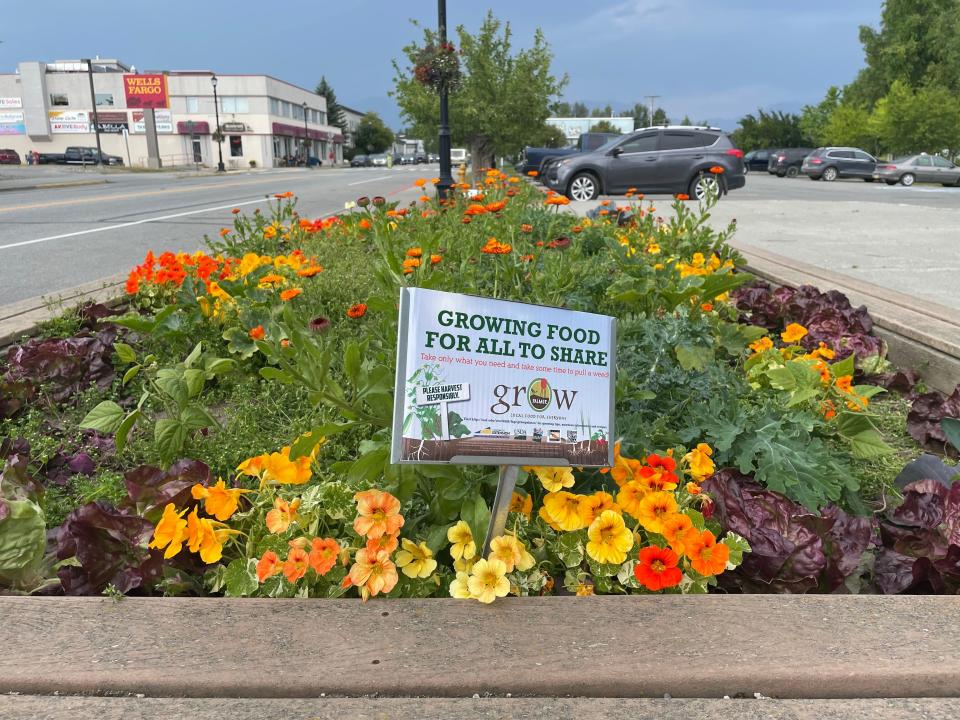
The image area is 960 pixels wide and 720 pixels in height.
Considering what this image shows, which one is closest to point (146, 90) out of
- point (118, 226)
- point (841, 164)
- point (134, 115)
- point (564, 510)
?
point (134, 115)

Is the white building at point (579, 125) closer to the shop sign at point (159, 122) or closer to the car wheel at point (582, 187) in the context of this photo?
the shop sign at point (159, 122)

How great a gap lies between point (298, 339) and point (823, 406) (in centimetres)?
186

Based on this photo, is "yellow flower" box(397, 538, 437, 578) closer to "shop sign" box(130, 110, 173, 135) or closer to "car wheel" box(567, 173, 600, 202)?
"car wheel" box(567, 173, 600, 202)

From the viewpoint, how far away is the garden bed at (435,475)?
68.9 inches

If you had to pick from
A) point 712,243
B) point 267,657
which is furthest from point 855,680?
point 712,243

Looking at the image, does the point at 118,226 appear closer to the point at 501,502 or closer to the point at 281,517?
the point at 281,517

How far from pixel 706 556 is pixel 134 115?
3471 inches

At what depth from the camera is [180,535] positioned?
68.2 inches

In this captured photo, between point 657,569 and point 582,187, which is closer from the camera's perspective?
point 657,569

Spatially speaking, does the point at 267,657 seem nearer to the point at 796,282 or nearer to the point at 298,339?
the point at 298,339

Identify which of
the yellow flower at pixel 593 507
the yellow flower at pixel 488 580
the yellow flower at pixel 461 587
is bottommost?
the yellow flower at pixel 461 587

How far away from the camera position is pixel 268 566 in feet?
5.44

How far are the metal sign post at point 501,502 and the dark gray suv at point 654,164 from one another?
15.7 m

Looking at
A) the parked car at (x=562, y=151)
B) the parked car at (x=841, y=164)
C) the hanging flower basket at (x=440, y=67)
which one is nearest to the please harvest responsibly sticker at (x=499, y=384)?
the hanging flower basket at (x=440, y=67)
